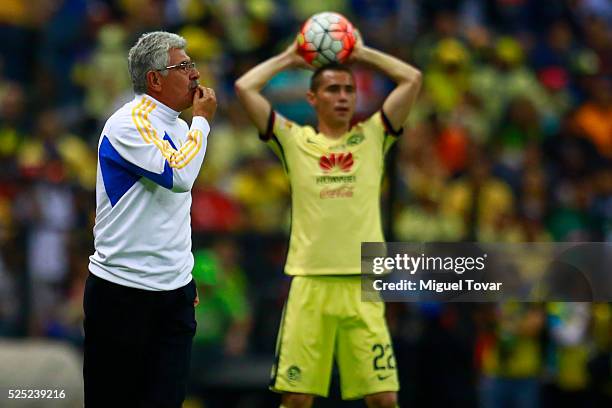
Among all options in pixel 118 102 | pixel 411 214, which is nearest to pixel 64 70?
pixel 118 102

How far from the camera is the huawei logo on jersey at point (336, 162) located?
907 centimetres

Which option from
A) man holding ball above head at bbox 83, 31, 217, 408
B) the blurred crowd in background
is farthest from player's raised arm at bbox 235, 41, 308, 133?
the blurred crowd in background

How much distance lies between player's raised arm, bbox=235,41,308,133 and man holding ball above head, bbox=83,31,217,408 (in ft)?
4.87

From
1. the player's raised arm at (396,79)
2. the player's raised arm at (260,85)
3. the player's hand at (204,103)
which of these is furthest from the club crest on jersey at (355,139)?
the player's hand at (204,103)

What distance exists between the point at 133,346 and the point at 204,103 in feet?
4.57

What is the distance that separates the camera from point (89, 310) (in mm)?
7617

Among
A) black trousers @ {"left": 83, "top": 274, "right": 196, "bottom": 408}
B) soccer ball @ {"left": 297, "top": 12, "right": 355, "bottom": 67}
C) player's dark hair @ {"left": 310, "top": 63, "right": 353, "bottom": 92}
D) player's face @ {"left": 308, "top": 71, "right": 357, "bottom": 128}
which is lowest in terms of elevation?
black trousers @ {"left": 83, "top": 274, "right": 196, "bottom": 408}

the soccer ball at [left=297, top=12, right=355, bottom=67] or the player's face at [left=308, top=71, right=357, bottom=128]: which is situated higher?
the soccer ball at [left=297, top=12, right=355, bottom=67]

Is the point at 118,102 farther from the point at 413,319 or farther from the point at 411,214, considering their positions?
the point at 413,319

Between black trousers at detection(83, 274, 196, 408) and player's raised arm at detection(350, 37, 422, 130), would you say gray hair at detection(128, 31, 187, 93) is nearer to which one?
black trousers at detection(83, 274, 196, 408)

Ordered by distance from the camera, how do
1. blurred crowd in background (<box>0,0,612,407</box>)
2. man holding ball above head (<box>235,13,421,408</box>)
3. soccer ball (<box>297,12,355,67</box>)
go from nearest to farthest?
man holding ball above head (<box>235,13,421,408</box>)
soccer ball (<box>297,12,355,67</box>)
blurred crowd in background (<box>0,0,612,407</box>)

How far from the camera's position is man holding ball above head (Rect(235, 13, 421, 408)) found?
29.4ft

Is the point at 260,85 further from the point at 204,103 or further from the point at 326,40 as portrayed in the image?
the point at 204,103

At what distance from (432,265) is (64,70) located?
708cm
